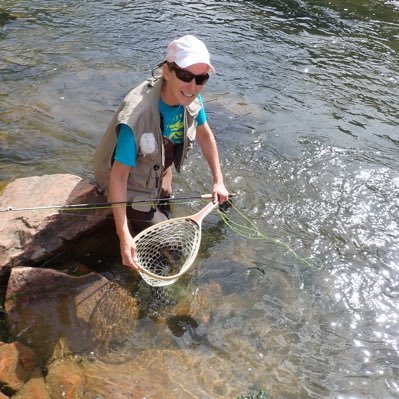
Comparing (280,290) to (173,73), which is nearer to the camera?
(173,73)

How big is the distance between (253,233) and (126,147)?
7.43ft

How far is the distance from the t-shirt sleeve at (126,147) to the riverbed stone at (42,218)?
3.50 feet

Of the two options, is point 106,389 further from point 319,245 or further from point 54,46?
point 54,46

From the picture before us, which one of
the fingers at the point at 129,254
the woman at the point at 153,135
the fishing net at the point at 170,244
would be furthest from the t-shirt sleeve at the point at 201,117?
the fingers at the point at 129,254

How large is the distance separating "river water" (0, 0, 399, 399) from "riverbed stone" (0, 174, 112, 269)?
22cm

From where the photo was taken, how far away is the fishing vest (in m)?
4.30

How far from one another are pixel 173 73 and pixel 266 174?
→ 3.14m

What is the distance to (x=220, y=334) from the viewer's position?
4.59 metres

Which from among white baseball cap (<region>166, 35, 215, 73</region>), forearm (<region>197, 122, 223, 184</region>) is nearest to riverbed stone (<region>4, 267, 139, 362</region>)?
forearm (<region>197, 122, 223, 184</region>)

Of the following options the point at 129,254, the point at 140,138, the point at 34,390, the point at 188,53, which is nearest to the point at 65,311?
the point at 34,390

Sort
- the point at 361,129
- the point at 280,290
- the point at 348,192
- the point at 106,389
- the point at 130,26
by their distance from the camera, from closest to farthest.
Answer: the point at 106,389 → the point at 280,290 → the point at 348,192 → the point at 361,129 → the point at 130,26

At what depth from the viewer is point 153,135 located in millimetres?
4414

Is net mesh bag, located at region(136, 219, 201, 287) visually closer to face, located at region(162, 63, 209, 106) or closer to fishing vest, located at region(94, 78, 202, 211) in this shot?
fishing vest, located at region(94, 78, 202, 211)

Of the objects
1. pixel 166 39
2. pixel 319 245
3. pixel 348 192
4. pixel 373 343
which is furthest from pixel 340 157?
pixel 166 39
